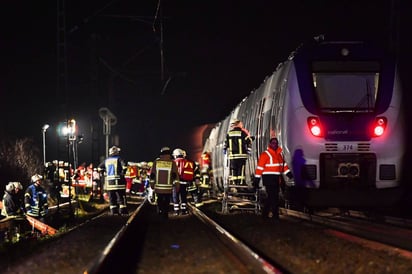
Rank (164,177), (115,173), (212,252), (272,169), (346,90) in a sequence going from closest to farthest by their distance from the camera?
(212,252) → (346,90) → (272,169) → (164,177) → (115,173)

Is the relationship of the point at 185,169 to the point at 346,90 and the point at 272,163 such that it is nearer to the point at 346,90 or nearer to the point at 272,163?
the point at 272,163

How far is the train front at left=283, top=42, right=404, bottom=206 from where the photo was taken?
1229 centimetres

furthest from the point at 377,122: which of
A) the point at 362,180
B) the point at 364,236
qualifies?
the point at 364,236

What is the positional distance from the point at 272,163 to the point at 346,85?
6.84 ft

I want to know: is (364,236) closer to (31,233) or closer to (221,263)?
(221,263)

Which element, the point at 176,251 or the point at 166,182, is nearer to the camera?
the point at 176,251

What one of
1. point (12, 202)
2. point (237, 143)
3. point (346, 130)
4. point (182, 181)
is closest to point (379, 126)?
point (346, 130)

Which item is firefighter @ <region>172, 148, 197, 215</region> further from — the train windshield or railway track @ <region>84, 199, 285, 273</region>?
the train windshield

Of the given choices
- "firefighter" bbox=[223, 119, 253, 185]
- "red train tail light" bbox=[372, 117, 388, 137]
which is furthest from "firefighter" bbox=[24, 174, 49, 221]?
"red train tail light" bbox=[372, 117, 388, 137]

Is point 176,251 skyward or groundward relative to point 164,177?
groundward

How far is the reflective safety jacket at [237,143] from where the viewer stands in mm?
15617

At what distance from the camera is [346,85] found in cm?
1269

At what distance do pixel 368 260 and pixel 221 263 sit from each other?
172cm

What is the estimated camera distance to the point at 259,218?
1388cm
